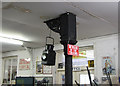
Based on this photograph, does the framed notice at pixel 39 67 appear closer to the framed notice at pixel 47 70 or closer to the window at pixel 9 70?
the framed notice at pixel 47 70

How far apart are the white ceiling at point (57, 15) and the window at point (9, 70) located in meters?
3.80

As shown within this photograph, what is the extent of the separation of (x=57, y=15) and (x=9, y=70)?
21.2 feet

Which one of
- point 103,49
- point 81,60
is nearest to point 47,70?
point 81,60

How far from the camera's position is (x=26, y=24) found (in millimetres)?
4441

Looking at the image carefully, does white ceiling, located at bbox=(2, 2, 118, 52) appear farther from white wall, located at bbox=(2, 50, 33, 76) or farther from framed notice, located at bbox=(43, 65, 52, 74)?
white wall, located at bbox=(2, 50, 33, 76)

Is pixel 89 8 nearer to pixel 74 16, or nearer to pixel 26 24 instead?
pixel 74 16

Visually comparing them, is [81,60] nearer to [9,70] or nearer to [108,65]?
[108,65]

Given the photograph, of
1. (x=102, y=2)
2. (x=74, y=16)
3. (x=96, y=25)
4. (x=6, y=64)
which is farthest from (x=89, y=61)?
(x=6, y=64)

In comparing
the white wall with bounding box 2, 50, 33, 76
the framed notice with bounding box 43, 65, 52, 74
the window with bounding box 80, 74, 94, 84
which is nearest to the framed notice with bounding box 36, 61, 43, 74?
the framed notice with bounding box 43, 65, 52, 74

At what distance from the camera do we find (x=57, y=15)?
3727mm

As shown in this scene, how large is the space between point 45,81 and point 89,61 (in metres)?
2.10

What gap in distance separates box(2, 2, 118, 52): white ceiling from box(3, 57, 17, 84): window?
380cm

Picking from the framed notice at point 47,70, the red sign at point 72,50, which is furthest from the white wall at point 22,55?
the red sign at point 72,50

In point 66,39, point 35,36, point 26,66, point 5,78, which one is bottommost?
→ point 5,78
